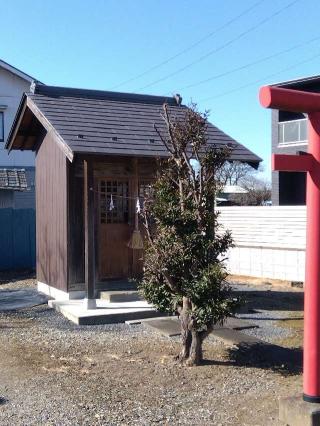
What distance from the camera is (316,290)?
4.68m

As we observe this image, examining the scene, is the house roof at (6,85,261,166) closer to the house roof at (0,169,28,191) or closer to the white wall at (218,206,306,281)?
the white wall at (218,206,306,281)

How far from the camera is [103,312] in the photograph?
9703mm

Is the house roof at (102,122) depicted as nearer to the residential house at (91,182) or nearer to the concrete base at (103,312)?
the residential house at (91,182)

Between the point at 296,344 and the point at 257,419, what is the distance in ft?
9.89

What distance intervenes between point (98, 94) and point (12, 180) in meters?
9.41

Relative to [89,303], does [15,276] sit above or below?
below

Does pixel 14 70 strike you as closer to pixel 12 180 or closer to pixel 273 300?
pixel 12 180

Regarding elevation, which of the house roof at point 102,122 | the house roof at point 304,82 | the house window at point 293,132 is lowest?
the house roof at point 102,122

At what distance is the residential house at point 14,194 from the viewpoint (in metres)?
16.8

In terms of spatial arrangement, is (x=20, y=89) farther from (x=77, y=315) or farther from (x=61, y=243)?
(x=77, y=315)

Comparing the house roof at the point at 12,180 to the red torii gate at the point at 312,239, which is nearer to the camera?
the red torii gate at the point at 312,239

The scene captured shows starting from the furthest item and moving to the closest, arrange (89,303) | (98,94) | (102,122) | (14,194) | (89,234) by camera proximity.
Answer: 1. (14,194)
2. (98,94)
3. (102,122)
4. (89,234)
5. (89,303)

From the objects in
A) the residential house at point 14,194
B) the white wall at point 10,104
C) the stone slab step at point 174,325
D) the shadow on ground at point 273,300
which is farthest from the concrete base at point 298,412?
the white wall at point 10,104

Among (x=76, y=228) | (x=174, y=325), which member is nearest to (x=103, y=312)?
(x=174, y=325)
